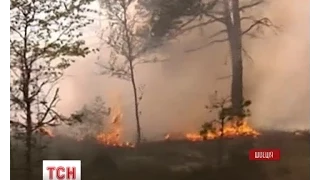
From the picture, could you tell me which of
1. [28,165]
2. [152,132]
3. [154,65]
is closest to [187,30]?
[154,65]

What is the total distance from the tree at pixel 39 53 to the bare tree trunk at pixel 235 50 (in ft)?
1.01

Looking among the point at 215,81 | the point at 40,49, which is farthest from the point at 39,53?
the point at 215,81

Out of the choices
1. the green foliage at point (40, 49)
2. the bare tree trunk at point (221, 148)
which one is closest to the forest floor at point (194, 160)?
the bare tree trunk at point (221, 148)

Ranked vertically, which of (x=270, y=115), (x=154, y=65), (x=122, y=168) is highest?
(x=154, y=65)

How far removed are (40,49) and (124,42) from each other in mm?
186

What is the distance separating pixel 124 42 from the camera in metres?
0.88

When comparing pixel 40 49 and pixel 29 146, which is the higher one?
pixel 40 49

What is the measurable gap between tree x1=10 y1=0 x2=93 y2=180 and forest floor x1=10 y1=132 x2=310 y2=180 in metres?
0.09

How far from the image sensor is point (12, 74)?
0.88 meters

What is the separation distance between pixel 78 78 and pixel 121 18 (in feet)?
0.53

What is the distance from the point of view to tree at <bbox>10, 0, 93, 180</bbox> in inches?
34.7

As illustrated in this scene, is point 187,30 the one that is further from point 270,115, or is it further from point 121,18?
point 270,115

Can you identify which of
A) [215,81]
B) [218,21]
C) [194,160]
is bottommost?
[194,160]

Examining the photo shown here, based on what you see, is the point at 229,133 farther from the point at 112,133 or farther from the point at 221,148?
the point at 112,133
